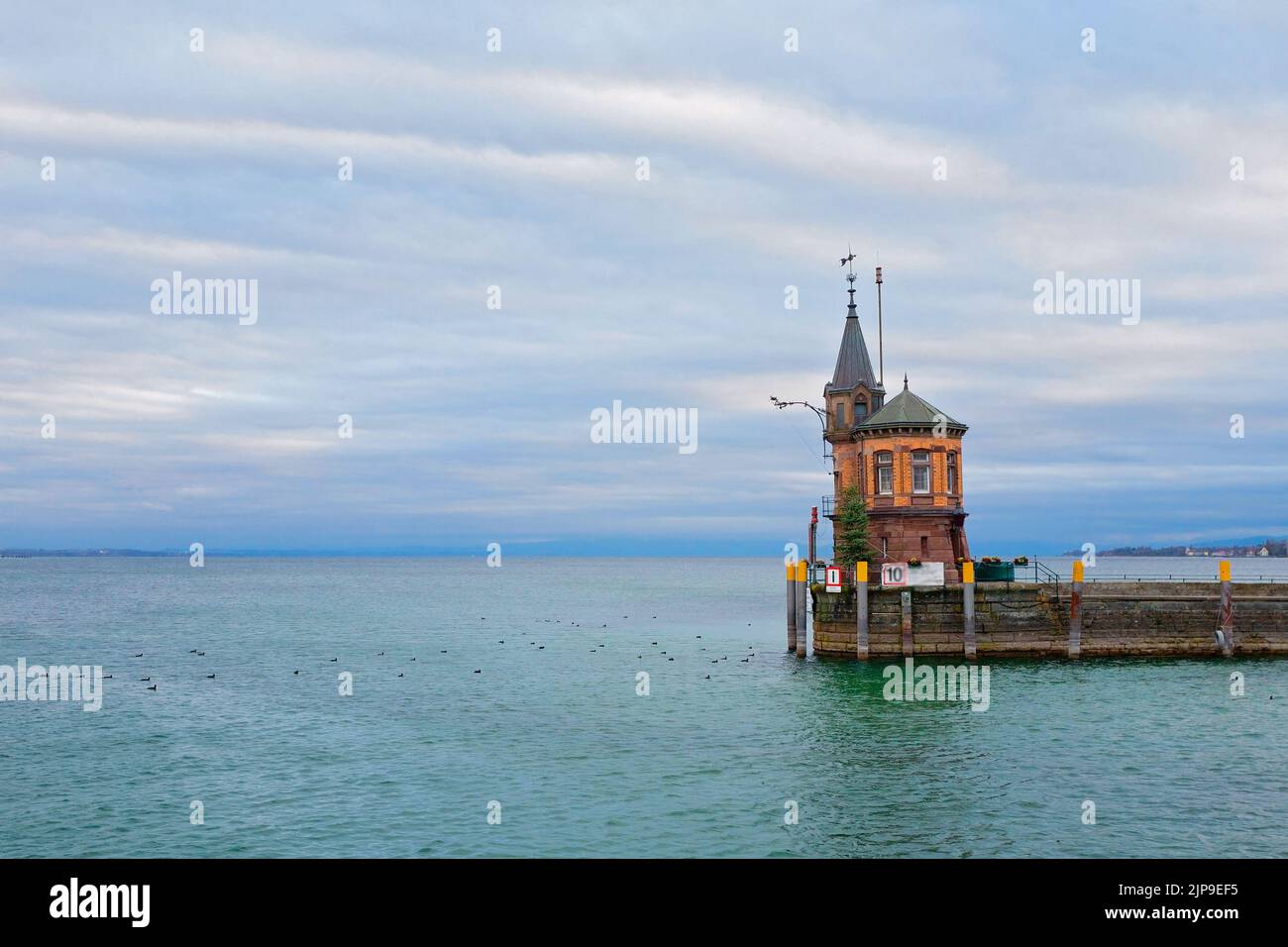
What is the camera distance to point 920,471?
57.4 meters

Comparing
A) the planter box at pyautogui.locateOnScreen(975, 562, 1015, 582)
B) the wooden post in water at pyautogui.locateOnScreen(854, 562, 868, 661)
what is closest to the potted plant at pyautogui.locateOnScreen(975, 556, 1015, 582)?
the planter box at pyautogui.locateOnScreen(975, 562, 1015, 582)

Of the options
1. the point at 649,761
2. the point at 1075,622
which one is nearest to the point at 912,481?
the point at 1075,622

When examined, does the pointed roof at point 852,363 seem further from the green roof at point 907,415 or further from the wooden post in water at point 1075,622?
the wooden post in water at point 1075,622

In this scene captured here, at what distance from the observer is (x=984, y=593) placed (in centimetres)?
5288

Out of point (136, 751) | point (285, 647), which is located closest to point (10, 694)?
point (136, 751)

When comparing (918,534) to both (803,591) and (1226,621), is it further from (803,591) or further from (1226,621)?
(1226,621)

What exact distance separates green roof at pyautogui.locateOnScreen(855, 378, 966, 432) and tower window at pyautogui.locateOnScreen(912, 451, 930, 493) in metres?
1.70

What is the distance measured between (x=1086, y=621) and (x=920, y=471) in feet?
37.9

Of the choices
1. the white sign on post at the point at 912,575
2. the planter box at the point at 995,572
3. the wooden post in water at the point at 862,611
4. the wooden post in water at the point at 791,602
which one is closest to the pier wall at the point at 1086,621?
the white sign on post at the point at 912,575

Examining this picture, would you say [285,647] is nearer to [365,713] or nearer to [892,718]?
[365,713]

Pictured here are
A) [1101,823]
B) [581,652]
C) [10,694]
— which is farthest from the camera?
[581,652]

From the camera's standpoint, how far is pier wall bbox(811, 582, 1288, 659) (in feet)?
172

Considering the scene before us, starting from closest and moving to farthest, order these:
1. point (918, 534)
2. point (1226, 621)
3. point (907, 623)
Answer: point (907, 623)
point (1226, 621)
point (918, 534)
